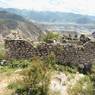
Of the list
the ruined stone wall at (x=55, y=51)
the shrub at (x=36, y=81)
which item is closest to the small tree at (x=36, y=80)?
the shrub at (x=36, y=81)

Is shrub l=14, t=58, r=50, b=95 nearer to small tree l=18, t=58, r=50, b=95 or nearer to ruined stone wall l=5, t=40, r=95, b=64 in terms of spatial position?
small tree l=18, t=58, r=50, b=95

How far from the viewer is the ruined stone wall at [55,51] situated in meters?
27.5

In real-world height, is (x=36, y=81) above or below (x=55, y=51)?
below

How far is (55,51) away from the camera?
2747cm

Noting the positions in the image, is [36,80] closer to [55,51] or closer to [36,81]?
[36,81]

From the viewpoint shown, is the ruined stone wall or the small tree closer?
the small tree

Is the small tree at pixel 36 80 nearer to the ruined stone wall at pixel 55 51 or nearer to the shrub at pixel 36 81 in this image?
the shrub at pixel 36 81


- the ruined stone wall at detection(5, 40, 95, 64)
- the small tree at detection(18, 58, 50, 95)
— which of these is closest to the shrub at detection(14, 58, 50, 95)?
the small tree at detection(18, 58, 50, 95)

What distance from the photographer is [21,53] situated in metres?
27.8

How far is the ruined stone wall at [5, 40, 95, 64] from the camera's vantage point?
27.5m

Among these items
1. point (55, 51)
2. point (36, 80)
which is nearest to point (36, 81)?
point (36, 80)

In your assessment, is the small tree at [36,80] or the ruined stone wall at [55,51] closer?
the small tree at [36,80]

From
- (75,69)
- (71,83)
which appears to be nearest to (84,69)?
(75,69)

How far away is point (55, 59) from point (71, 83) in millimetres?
3473
